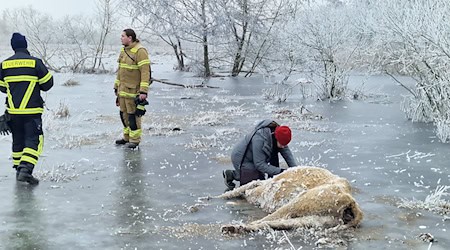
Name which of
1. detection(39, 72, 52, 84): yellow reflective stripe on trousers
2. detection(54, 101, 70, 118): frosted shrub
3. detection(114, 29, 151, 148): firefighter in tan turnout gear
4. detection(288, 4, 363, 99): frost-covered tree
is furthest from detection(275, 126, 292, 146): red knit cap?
detection(288, 4, 363, 99): frost-covered tree

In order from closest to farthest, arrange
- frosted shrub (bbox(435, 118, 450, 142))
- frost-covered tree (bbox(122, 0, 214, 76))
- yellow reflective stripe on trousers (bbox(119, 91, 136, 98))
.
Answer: yellow reflective stripe on trousers (bbox(119, 91, 136, 98)) → frosted shrub (bbox(435, 118, 450, 142)) → frost-covered tree (bbox(122, 0, 214, 76))

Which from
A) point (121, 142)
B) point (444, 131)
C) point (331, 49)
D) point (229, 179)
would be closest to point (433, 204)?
point (229, 179)

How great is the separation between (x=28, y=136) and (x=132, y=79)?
2.68 meters

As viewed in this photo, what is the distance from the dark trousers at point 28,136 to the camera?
7.38 m

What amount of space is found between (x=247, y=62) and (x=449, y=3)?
20.3 metres

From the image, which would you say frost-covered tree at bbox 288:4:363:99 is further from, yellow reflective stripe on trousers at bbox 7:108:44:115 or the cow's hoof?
the cow's hoof

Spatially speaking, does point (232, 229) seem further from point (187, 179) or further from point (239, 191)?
point (187, 179)

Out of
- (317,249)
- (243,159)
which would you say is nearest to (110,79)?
(243,159)

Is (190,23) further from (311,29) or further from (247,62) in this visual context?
(311,29)

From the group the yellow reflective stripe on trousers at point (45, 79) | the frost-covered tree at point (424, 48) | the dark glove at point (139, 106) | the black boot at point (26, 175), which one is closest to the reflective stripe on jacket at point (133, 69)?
the dark glove at point (139, 106)

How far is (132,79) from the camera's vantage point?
978 cm

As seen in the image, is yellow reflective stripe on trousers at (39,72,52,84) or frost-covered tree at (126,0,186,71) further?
frost-covered tree at (126,0,186,71)

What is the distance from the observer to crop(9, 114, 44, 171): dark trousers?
7.38 meters

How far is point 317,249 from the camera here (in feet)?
16.9
